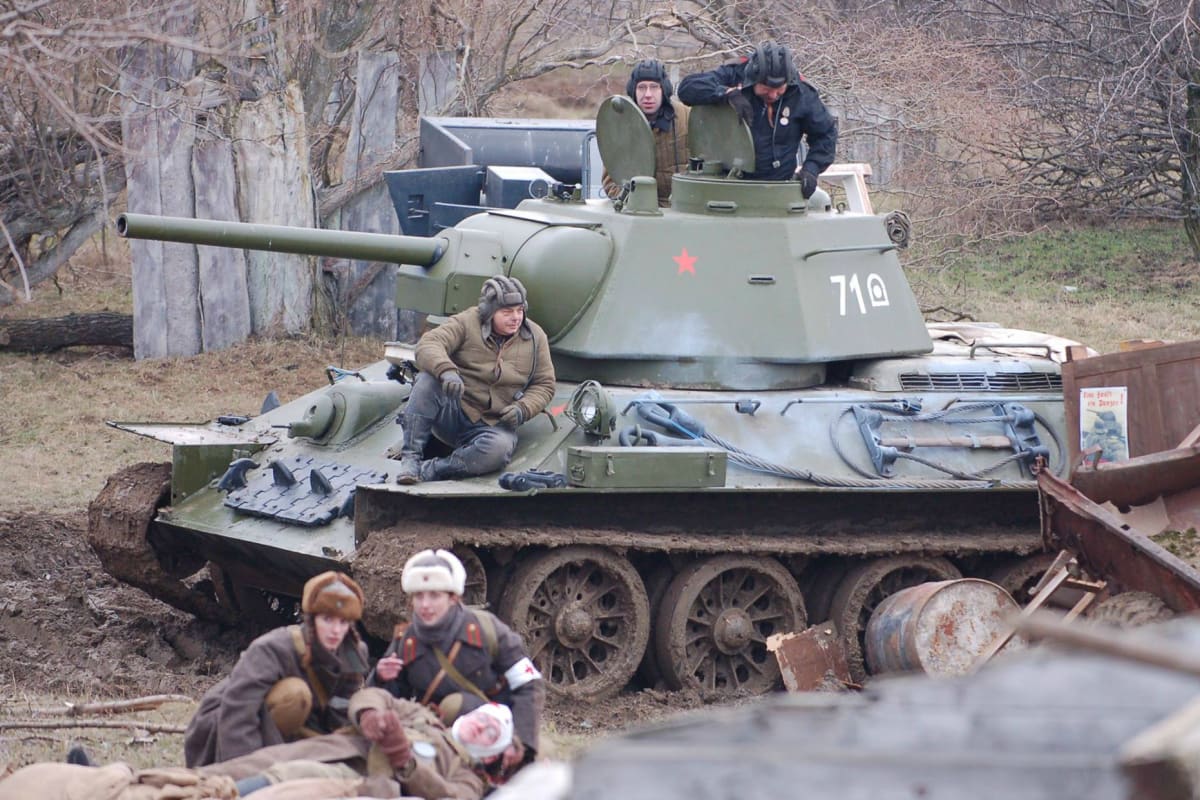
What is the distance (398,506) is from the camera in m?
8.17

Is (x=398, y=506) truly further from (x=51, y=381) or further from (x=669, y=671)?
(x=51, y=381)

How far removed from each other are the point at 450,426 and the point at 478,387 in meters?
0.24

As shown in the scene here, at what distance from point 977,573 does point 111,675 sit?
454cm

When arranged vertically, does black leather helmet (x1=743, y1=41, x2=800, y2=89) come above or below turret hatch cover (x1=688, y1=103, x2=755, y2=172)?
above

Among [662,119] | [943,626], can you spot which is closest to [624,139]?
[662,119]

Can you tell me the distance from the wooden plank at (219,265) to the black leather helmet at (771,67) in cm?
671

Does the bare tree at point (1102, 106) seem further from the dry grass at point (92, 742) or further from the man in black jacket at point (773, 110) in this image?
the dry grass at point (92, 742)

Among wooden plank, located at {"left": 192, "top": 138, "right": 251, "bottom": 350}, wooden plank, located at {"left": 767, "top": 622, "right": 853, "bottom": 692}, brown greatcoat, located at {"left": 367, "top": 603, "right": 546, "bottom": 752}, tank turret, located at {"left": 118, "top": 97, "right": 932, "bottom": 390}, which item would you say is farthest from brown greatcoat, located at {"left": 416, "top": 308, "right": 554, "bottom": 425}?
wooden plank, located at {"left": 192, "top": 138, "right": 251, "bottom": 350}

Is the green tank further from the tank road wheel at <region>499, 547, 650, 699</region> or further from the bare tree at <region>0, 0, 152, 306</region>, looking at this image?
the bare tree at <region>0, 0, 152, 306</region>

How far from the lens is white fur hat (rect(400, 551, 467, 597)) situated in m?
5.68

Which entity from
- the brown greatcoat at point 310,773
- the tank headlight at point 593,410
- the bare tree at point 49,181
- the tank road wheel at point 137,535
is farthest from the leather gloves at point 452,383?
the bare tree at point 49,181

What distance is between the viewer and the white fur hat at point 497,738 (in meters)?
5.62

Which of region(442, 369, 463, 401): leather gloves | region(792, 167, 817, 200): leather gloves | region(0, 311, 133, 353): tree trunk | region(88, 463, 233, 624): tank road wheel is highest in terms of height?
region(792, 167, 817, 200): leather gloves

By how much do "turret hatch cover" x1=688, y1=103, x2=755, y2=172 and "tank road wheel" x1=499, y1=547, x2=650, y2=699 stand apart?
2.45 metres
